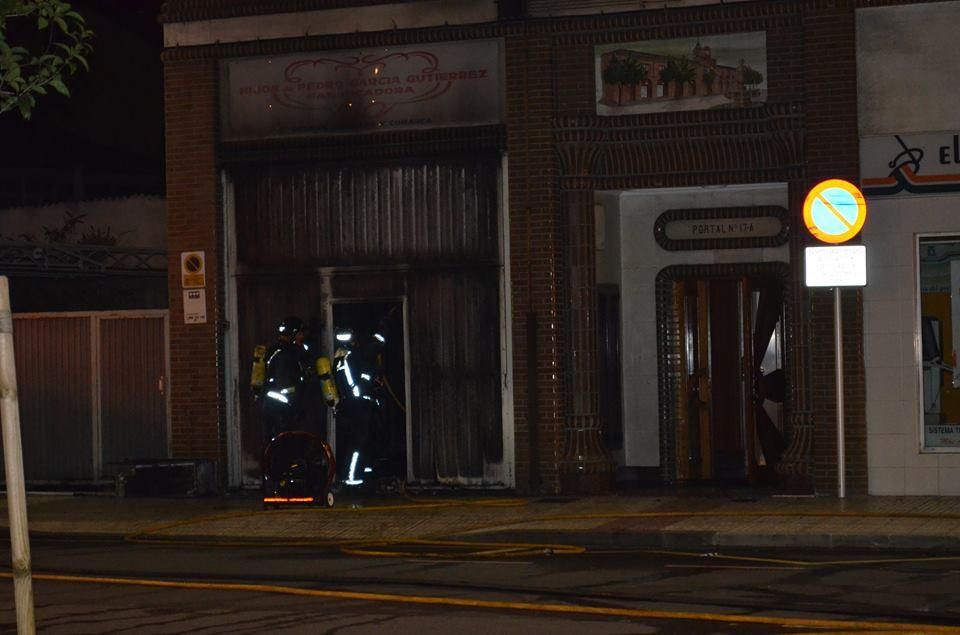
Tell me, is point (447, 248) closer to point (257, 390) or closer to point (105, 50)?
point (257, 390)

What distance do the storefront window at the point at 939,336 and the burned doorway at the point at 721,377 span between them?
76.1 inches

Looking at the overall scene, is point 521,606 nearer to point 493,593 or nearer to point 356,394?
point 493,593

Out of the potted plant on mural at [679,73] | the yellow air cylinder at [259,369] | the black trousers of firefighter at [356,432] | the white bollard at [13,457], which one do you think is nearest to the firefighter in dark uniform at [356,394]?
the black trousers of firefighter at [356,432]

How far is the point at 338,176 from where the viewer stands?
58.2 ft

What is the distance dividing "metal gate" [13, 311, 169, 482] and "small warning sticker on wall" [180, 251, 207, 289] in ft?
2.94

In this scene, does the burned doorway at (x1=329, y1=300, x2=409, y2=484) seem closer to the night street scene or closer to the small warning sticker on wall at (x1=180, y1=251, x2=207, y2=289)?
the night street scene

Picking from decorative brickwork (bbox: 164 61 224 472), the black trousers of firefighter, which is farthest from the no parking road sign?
decorative brickwork (bbox: 164 61 224 472)

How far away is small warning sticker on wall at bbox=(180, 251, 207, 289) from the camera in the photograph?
18109 mm

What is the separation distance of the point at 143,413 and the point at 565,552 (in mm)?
7831

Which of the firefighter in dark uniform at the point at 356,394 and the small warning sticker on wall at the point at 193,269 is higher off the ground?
the small warning sticker on wall at the point at 193,269

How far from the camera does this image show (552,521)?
47.6ft

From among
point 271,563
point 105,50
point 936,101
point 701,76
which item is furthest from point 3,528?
point 105,50

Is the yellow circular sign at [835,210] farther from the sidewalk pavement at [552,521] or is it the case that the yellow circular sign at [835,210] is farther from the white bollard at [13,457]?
the white bollard at [13,457]

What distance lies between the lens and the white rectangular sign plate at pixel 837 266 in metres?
14.4
